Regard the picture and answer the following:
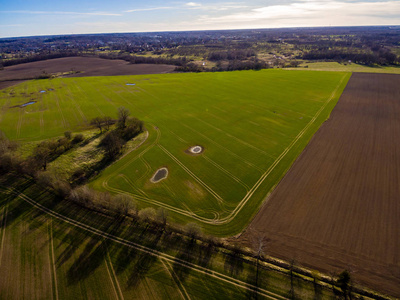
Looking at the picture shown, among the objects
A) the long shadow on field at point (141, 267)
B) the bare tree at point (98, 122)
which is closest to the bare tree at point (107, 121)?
the bare tree at point (98, 122)

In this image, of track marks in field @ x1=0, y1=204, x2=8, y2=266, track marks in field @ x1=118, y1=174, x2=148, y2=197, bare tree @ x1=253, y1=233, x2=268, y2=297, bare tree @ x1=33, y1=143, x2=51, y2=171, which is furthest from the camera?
bare tree @ x1=33, y1=143, x2=51, y2=171

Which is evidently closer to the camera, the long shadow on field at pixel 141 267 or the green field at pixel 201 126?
the long shadow on field at pixel 141 267

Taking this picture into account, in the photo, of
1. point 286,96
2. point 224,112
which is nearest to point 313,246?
point 224,112

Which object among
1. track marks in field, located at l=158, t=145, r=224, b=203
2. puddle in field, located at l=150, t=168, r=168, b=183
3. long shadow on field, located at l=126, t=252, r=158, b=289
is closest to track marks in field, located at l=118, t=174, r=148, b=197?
puddle in field, located at l=150, t=168, r=168, b=183

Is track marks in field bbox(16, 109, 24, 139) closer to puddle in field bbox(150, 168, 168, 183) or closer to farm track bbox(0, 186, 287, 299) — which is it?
farm track bbox(0, 186, 287, 299)

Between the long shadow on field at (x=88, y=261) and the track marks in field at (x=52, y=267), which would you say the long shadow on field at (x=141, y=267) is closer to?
the long shadow on field at (x=88, y=261)

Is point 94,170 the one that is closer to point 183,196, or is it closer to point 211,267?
point 183,196

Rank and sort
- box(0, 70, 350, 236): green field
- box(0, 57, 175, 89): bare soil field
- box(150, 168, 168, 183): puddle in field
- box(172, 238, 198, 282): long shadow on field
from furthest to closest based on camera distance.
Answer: box(0, 57, 175, 89): bare soil field, box(150, 168, 168, 183): puddle in field, box(0, 70, 350, 236): green field, box(172, 238, 198, 282): long shadow on field
